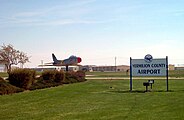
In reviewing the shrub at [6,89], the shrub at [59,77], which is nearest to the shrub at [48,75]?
the shrub at [59,77]

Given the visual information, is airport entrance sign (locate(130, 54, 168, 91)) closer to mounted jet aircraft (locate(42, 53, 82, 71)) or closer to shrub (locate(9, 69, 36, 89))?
shrub (locate(9, 69, 36, 89))

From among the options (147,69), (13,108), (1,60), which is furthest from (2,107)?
(1,60)

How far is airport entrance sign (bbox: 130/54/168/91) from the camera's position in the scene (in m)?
31.2

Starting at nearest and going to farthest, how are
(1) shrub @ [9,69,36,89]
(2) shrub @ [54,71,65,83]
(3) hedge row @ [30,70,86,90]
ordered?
(1) shrub @ [9,69,36,89] → (3) hedge row @ [30,70,86,90] → (2) shrub @ [54,71,65,83]

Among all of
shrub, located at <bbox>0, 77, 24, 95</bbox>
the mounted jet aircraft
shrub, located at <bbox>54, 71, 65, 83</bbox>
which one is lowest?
shrub, located at <bbox>0, 77, 24, 95</bbox>

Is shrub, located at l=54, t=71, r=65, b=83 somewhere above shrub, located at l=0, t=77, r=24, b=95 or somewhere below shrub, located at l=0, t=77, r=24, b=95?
above

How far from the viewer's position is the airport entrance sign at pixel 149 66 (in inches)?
1229

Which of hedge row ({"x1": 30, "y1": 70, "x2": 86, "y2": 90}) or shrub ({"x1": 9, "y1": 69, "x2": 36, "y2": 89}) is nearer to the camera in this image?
shrub ({"x1": 9, "y1": 69, "x2": 36, "y2": 89})

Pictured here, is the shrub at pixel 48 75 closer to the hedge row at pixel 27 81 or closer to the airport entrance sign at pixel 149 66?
the hedge row at pixel 27 81

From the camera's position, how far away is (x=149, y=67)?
103 feet

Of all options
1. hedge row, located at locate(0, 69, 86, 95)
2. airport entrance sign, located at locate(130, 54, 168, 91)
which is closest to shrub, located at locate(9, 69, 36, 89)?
hedge row, located at locate(0, 69, 86, 95)

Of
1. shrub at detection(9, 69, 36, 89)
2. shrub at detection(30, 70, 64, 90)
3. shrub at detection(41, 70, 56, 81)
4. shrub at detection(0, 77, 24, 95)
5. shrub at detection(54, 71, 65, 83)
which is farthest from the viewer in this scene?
shrub at detection(54, 71, 65, 83)

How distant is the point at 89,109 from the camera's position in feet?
53.7

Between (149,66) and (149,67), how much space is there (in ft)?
0.26
